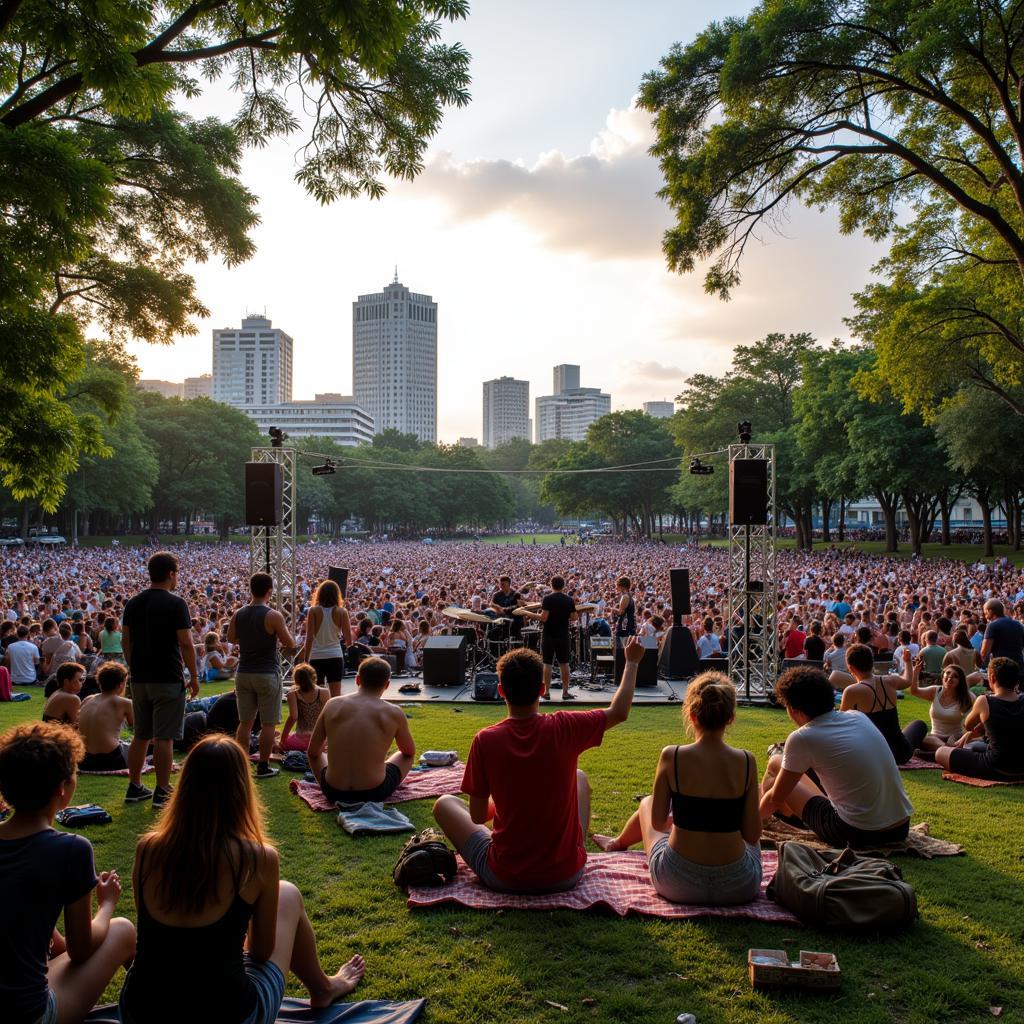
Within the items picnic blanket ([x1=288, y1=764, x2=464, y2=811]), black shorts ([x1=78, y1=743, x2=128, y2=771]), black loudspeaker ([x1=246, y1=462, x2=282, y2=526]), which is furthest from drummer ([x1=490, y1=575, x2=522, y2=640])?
black shorts ([x1=78, y1=743, x2=128, y2=771])

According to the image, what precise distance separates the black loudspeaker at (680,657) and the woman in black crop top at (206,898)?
11186mm

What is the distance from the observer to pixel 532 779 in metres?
3.78

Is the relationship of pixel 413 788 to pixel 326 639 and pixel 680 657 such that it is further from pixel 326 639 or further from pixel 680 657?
pixel 680 657

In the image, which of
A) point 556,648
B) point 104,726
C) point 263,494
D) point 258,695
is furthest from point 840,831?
point 263,494

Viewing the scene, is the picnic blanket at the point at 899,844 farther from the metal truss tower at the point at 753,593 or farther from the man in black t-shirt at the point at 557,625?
the metal truss tower at the point at 753,593

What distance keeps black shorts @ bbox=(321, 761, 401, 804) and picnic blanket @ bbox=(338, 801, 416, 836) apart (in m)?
0.04

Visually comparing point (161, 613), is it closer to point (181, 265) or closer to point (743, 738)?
point (743, 738)

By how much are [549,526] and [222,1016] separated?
143 meters

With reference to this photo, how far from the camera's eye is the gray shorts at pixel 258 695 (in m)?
6.48

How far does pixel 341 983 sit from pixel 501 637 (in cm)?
945

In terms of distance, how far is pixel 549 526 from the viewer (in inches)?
5723

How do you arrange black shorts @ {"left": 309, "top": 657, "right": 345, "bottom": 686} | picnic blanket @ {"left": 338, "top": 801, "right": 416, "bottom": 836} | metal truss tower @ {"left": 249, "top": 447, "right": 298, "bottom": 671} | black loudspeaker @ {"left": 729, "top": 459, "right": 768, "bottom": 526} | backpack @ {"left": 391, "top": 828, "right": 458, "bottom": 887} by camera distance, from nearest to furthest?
backpack @ {"left": 391, "top": 828, "right": 458, "bottom": 887} → picnic blanket @ {"left": 338, "top": 801, "right": 416, "bottom": 836} → black shorts @ {"left": 309, "top": 657, "right": 345, "bottom": 686} → black loudspeaker @ {"left": 729, "top": 459, "right": 768, "bottom": 526} → metal truss tower @ {"left": 249, "top": 447, "right": 298, "bottom": 671}

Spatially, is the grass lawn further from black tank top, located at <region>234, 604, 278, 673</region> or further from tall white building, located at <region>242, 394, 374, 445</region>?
tall white building, located at <region>242, 394, 374, 445</region>

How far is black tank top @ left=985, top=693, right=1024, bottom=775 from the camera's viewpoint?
6105mm
